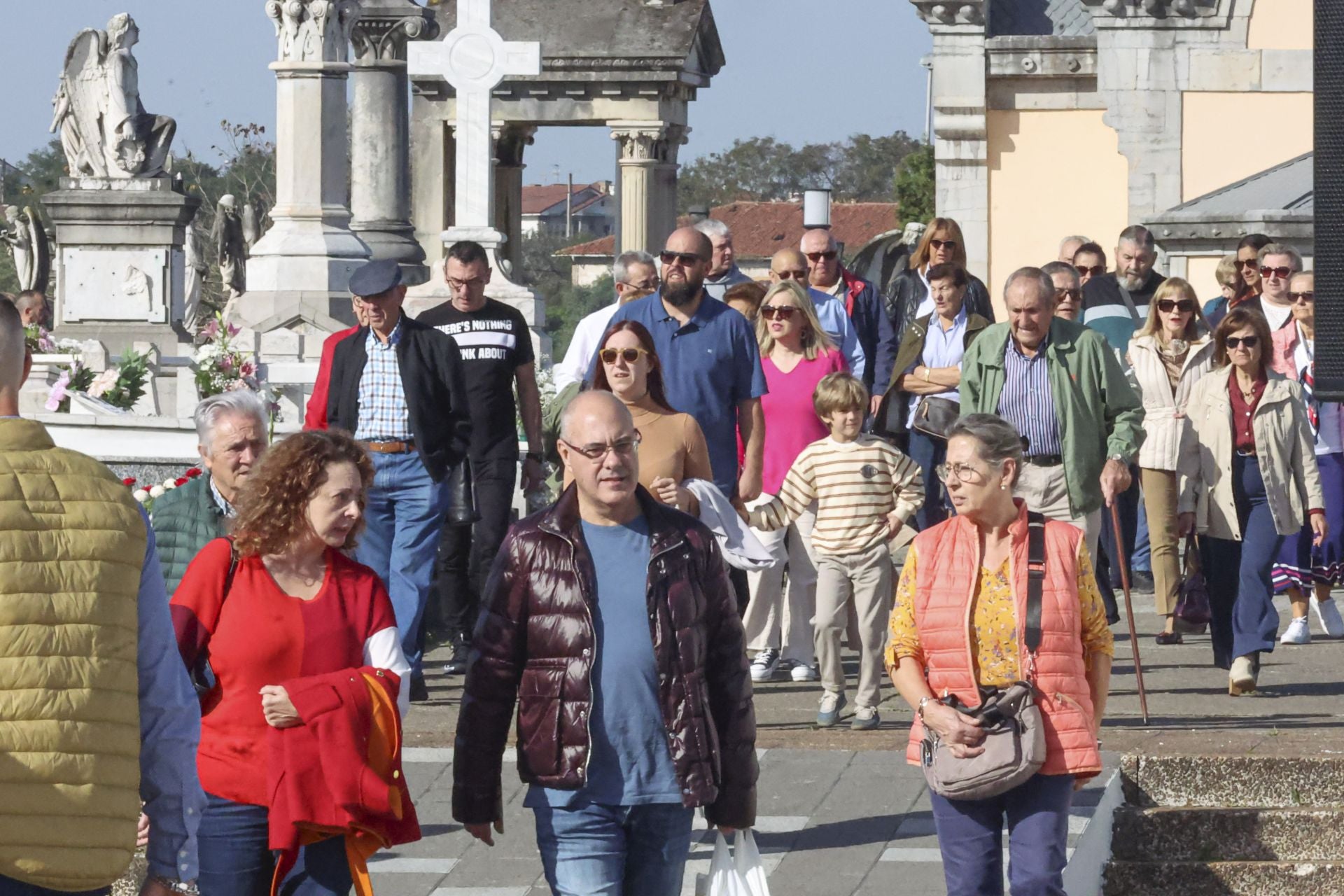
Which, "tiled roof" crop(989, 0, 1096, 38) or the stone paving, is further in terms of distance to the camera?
"tiled roof" crop(989, 0, 1096, 38)

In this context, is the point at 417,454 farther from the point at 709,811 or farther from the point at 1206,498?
the point at 709,811

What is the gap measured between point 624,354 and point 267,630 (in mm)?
2748

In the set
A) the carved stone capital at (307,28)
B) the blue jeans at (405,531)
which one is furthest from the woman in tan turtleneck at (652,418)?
the carved stone capital at (307,28)

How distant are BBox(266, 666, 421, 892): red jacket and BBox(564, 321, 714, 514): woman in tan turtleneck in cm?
262

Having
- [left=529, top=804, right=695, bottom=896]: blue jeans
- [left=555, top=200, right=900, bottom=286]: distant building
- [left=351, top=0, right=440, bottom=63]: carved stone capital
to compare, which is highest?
[left=555, top=200, right=900, bottom=286]: distant building

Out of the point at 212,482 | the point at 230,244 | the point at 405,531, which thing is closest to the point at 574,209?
the point at 230,244

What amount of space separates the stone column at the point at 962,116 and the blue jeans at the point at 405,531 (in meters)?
15.0

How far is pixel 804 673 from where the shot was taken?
10930mm

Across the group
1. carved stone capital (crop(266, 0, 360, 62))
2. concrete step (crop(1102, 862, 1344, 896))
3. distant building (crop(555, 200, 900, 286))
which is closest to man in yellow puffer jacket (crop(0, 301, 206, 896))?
concrete step (crop(1102, 862, 1344, 896))

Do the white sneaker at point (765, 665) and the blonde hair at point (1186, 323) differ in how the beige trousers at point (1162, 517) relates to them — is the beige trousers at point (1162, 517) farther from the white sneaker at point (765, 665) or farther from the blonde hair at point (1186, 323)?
the white sneaker at point (765, 665)

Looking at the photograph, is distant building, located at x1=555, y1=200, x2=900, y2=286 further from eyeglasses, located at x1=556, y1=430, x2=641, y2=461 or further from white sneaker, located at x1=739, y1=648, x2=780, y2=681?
eyeglasses, located at x1=556, y1=430, x2=641, y2=461

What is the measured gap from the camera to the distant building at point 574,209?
154 meters

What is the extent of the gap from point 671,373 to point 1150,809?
2.57 meters

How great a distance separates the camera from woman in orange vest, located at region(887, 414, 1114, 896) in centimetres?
629
